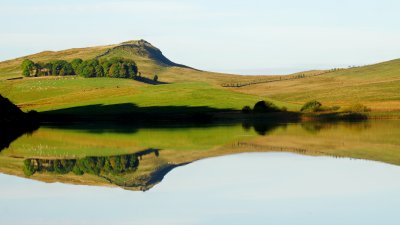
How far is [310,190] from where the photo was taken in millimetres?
26641

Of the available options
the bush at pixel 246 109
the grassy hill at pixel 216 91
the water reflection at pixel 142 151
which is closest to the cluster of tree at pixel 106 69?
the grassy hill at pixel 216 91

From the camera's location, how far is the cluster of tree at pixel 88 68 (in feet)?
511

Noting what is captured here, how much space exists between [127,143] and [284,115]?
149 feet

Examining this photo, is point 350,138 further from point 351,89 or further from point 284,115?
point 351,89

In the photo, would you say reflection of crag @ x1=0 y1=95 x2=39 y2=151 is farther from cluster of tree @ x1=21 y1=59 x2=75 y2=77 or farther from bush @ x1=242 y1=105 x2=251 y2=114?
cluster of tree @ x1=21 y1=59 x2=75 y2=77

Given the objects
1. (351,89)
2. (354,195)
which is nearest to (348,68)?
(351,89)

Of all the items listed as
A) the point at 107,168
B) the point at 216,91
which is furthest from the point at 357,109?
the point at 107,168

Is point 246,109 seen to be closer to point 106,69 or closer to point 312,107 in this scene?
point 312,107

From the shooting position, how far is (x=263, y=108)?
102 metres

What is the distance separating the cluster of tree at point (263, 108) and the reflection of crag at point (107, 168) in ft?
186

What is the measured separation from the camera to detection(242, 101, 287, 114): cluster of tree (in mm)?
100656

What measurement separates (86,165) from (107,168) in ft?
7.10

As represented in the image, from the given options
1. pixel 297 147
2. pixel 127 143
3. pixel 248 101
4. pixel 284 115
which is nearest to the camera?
pixel 297 147

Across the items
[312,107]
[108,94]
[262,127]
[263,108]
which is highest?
[108,94]
